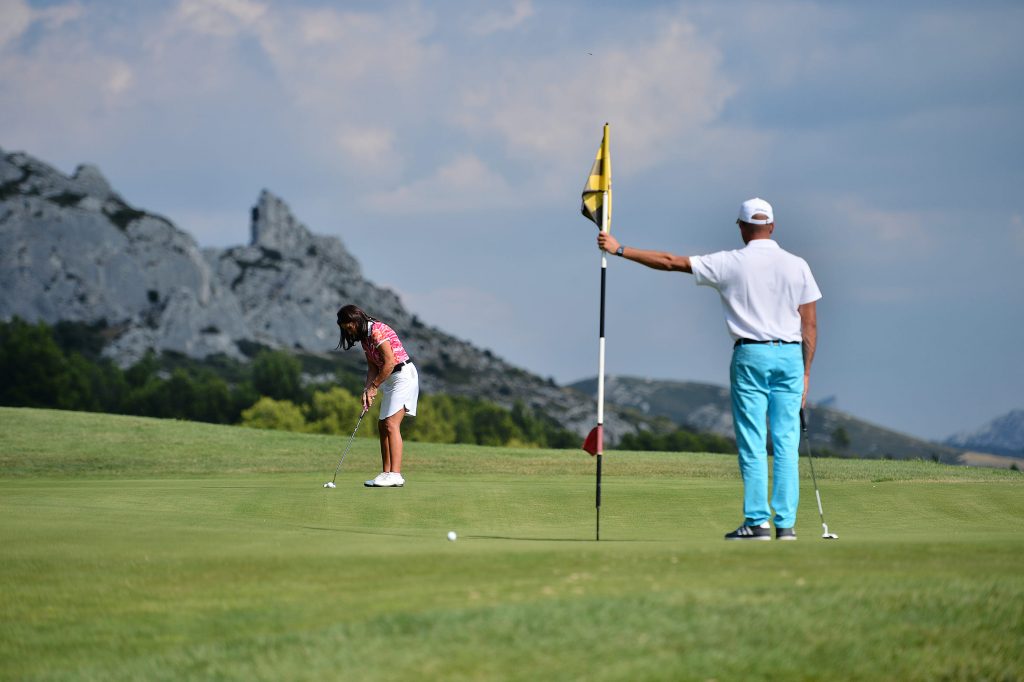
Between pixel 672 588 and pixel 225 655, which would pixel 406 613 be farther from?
pixel 672 588

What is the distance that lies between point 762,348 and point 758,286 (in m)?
0.52

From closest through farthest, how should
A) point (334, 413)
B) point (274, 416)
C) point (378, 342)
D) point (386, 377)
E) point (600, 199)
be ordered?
1. point (600, 199)
2. point (378, 342)
3. point (386, 377)
4. point (334, 413)
5. point (274, 416)

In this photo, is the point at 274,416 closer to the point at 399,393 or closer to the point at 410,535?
the point at 399,393

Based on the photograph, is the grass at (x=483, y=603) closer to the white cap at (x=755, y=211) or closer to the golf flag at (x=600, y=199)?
the golf flag at (x=600, y=199)

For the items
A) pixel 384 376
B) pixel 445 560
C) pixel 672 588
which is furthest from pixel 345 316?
pixel 672 588

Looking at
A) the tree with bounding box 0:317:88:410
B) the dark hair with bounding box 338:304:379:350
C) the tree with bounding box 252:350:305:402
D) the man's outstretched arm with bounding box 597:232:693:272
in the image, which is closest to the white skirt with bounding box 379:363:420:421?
the dark hair with bounding box 338:304:379:350

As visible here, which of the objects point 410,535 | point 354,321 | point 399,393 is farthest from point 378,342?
point 410,535

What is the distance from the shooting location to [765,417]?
404 inches

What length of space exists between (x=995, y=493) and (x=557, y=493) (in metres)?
5.82

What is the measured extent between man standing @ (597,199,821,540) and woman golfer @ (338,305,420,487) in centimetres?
656

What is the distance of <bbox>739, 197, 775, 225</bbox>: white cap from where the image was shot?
34.0ft

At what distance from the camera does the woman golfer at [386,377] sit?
16172 mm

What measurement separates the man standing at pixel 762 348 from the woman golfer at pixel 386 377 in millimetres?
6563

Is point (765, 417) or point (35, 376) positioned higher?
point (35, 376)
